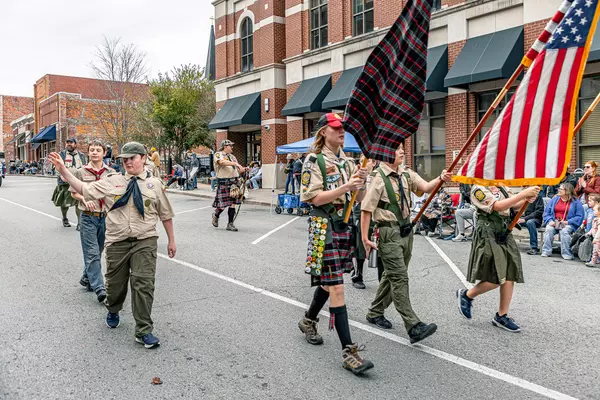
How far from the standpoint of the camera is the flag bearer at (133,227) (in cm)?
471

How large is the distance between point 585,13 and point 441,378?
9.50 ft

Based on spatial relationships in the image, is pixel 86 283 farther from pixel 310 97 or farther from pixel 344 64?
pixel 344 64

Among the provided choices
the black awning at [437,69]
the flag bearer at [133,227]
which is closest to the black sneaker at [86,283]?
the flag bearer at [133,227]

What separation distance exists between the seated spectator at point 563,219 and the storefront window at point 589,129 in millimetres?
4822

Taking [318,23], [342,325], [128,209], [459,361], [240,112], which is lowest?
[459,361]

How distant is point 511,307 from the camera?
5949mm

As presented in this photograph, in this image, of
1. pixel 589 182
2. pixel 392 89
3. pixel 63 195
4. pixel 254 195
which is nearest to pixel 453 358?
pixel 392 89

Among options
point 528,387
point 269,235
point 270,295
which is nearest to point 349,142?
point 269,235

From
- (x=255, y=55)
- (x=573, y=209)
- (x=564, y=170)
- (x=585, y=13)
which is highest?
(x=255, y=55)

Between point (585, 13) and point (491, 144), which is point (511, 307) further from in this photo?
point (585, 13)

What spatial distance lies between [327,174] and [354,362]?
149 cm

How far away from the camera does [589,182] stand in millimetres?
11430

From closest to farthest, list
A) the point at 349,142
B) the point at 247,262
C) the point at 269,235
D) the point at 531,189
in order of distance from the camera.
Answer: the point at 531,189 < the point at 247,262 < the point at 269,235 < the point at 349,142

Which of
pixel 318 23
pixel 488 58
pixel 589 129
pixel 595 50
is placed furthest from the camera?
pixel 318 23
